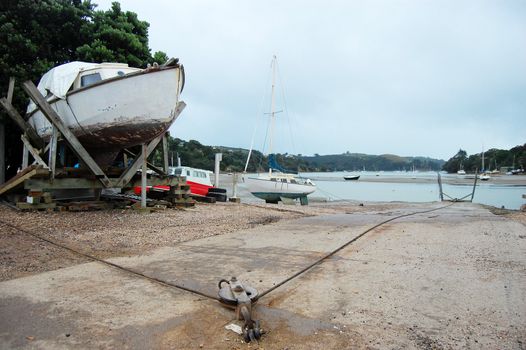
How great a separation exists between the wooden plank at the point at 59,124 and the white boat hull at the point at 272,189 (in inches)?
704

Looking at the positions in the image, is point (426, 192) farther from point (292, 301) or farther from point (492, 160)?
point (492, 160)

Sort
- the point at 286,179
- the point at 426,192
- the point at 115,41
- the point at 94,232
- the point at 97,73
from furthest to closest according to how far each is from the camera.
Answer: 1. the point at 426,192
2. the point at 286,179
3. the point at 115,41
4. the point at 97,73
5. the point at 94,232

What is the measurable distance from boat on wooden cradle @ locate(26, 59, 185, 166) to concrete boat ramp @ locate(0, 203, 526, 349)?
4476mm

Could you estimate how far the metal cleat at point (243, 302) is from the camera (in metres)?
2.69

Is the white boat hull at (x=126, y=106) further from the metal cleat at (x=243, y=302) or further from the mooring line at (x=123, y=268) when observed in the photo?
the metal cleat at (x=243, y=302)

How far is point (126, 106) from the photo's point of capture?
8922 millimetres

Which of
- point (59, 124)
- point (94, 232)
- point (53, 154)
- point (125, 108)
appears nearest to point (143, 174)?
point (125, 108)

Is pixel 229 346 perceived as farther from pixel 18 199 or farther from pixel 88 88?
pixel 18 199

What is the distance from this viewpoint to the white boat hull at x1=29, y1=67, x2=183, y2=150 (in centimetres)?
884

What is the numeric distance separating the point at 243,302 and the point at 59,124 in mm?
7971

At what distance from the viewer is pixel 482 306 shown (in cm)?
331

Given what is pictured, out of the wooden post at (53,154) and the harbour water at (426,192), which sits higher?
the wooden post at (53,154)

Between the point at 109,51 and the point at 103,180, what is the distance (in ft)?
18.1

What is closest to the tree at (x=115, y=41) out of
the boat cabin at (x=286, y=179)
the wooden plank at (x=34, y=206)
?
the wooden plank at (x=34, y=206)
